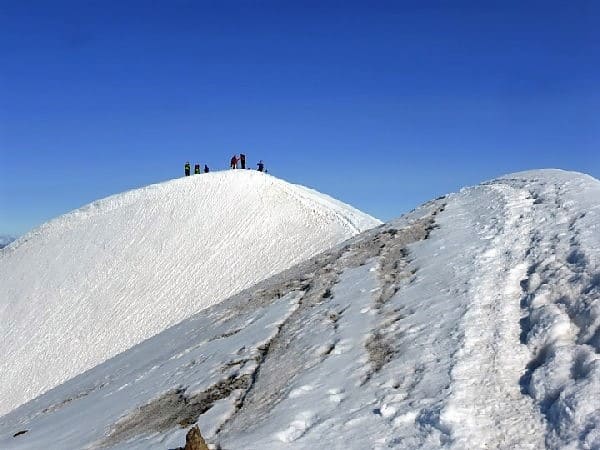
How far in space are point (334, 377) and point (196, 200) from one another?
40.2 m

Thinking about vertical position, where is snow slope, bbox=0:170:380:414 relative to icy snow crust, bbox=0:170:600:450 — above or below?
above

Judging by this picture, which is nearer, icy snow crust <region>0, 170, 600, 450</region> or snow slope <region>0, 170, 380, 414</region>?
icy snow crust <region>0, 170, 600, 450</region>

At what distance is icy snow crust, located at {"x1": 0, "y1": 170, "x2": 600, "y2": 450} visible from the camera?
748 centimetres

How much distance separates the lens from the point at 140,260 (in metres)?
42.5

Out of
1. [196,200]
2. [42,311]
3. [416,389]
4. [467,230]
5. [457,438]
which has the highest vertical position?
[196,200]

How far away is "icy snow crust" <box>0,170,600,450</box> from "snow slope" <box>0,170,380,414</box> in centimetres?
1720

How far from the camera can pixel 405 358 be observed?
9.45m

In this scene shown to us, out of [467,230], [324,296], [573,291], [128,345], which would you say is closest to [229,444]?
[573,291]

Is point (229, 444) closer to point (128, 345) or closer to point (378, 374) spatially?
point (378, 374)

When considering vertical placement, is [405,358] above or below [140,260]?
below

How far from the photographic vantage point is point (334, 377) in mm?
9688

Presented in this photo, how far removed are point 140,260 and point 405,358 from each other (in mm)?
35565

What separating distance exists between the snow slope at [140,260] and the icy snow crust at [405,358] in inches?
677

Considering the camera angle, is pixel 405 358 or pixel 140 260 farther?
pixel 140 260
